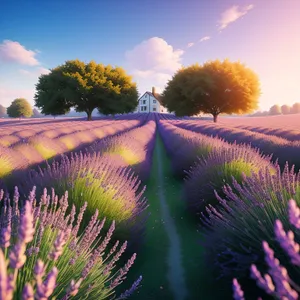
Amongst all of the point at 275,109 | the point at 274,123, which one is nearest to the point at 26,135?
the point at 274,123

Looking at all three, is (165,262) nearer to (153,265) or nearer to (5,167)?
(153,265)

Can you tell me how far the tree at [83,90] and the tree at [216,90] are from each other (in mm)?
7168

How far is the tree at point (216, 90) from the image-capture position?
30266 mm

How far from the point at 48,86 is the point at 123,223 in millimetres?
34590

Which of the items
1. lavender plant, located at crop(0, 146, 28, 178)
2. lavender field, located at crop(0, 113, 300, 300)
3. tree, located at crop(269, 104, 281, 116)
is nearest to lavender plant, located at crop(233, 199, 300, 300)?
lavender field, located at crop(0, 113, 300, 300)

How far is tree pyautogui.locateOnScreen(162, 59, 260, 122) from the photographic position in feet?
99.3

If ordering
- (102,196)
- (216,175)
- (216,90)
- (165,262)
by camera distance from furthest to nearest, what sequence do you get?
(216,90) < (216,175) < (165,262) < (102,196)

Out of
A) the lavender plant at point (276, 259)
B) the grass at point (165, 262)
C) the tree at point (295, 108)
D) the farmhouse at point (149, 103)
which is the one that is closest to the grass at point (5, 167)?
the grass at point (165, 262)

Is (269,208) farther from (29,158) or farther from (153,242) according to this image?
(29,158)

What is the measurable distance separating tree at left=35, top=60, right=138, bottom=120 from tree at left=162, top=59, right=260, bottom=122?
7.17m

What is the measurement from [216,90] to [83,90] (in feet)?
53.0

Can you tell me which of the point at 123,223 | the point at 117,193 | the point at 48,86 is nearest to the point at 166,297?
the point at 123,223

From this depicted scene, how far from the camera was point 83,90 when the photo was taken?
31.2 meters

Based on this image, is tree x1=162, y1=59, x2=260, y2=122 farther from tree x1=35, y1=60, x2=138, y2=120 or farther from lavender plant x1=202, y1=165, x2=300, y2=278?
lavender plant x1=202, y1=165, x2=300, y2=278
